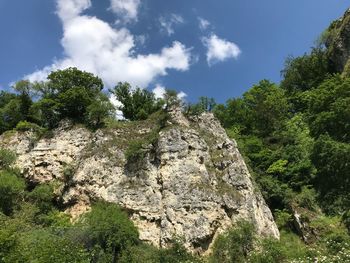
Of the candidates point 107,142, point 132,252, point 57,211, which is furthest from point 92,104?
point 132,252

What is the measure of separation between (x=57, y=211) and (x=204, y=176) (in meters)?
12.0

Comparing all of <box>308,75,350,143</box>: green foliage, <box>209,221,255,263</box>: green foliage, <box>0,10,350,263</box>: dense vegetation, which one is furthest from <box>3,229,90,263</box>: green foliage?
<box>308,75,350,143</box>: green foliage

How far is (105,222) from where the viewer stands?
2900cm

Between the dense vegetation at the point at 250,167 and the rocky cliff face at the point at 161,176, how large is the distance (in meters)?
1.18

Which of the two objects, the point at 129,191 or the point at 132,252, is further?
the point at 129,191

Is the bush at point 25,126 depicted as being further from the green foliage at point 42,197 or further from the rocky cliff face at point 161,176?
the green foliage at point 42,197

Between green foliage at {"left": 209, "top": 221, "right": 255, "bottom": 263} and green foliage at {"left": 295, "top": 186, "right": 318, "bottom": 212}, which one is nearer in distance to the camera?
green foliage at {"left": 209, "top": 221, "right": 255, "bottom": 263}

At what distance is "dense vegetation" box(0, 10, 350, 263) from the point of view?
2542 cm

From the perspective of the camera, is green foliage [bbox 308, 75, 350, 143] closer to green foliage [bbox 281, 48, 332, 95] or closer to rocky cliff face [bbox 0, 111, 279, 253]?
rocky cliff face [bbox 0, 111, 279, 253]

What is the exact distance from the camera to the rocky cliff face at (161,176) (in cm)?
3108

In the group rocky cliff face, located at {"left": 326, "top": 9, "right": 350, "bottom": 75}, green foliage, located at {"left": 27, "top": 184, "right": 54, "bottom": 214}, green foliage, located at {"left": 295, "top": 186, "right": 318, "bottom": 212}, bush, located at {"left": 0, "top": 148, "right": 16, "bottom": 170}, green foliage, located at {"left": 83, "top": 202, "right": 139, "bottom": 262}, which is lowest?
green foliage, located at {"left": 83, "top": 202, "right": 139, "bottom": 262}

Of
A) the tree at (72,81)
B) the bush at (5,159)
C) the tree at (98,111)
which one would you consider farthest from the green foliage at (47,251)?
the tree at (72,81)

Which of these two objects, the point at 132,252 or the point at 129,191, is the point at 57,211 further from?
the point at 132,252

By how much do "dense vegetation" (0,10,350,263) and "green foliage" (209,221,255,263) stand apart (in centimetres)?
6
